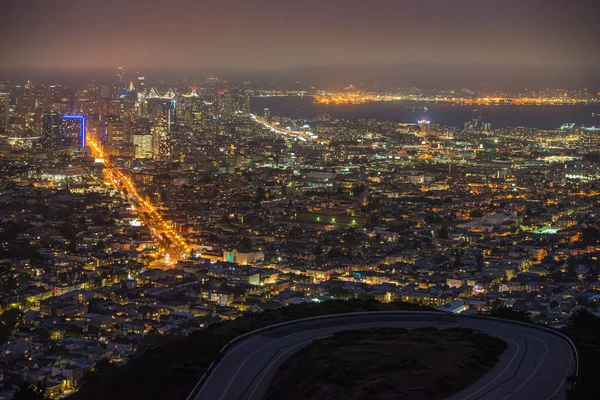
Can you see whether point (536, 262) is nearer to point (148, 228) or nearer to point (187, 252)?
point (187, 252)

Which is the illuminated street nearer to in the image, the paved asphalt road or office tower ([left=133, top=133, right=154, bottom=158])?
office tower ([left=133, top=133, right=154, bottom=158])

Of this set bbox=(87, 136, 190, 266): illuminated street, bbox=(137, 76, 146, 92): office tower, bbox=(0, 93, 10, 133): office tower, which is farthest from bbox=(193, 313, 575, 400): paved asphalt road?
bbox=(137, 76, 146, 92): office tower

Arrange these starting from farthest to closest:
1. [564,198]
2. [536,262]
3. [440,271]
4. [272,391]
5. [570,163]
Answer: [570,163] → [564,198] → [536,262] → [440,271] → [272,391]

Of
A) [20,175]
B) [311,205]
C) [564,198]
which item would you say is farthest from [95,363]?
[20,175]

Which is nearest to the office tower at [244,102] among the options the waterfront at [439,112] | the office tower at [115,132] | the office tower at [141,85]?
the waterfront at [439,112]

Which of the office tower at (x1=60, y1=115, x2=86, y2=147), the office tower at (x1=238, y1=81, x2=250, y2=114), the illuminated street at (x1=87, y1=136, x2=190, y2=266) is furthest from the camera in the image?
the office tower at (x1=238, y1=81, x2=250, y2=114)

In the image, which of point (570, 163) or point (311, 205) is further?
point (570, 163)
